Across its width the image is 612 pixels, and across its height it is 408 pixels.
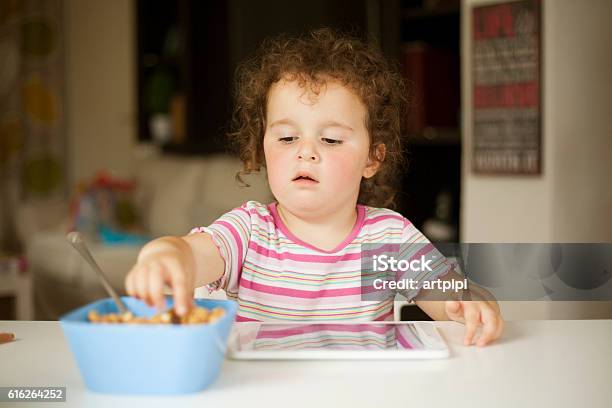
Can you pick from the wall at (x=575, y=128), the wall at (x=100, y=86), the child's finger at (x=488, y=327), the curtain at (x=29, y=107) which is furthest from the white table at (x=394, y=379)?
the curtain at (x=29, y=107)

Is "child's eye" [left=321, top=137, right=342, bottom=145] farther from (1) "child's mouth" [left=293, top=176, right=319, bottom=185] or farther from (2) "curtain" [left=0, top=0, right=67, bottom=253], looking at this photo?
(2) "curtain" [left=0, top=0, right=67, bottom=253]

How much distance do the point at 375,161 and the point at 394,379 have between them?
0.30 meters

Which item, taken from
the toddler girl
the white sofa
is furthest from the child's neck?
the white sofa

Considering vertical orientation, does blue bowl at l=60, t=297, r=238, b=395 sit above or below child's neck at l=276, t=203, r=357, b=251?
below

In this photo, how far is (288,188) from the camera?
1.98ft

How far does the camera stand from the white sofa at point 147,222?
2324 millimetres

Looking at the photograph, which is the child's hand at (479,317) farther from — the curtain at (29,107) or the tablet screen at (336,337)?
the curtain at (29,107)

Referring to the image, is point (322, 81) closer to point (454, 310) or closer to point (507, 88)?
point (454, 310)

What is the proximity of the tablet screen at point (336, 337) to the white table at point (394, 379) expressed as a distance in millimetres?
20

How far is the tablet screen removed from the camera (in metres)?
0.50

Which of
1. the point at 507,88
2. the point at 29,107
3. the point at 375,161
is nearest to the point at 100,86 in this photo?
the point at 29,107

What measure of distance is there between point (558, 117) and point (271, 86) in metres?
0.84

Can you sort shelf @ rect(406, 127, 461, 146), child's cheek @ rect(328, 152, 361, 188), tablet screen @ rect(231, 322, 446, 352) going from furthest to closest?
shelf @ rect(406, 127, 461, 146), child's cheek @ rect(328, 152, 361, 188), tablet screen @ rect(231, 322, 446, 352)

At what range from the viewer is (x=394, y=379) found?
0.45m
